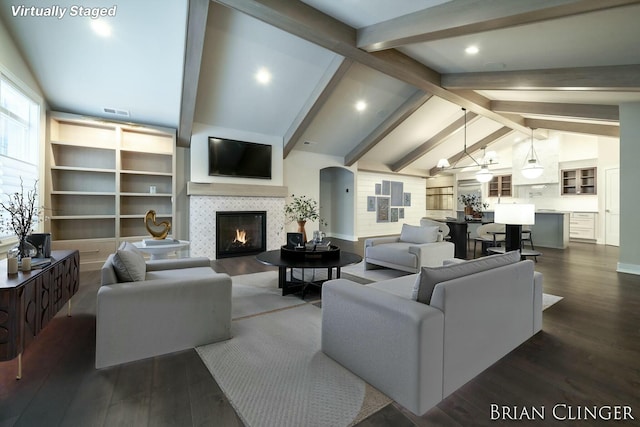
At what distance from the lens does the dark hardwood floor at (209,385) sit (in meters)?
1.46

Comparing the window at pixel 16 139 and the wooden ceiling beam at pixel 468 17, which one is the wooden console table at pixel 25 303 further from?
the wooden ceiling beam at pixel 468 17

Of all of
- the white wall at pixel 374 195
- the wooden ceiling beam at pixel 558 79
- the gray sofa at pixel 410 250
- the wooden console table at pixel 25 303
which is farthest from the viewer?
the white wall at pixel 374 195

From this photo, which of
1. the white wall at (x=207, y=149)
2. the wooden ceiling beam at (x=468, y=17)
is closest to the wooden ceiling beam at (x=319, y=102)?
the white wall at (x=207, y=149)

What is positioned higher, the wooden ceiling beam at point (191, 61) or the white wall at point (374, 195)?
the wooden ceiling beam at point (191, 61)

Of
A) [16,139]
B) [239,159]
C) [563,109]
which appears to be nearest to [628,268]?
[563,109]

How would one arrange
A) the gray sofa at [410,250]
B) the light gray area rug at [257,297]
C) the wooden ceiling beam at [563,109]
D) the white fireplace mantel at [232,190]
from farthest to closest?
the white fireplace mantel at [232,190]
the wooden ceiling beam at [563,109]
the gray sofa at [410,250]
the light gray area rug at [257,297]

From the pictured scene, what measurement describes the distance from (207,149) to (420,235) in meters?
4.33

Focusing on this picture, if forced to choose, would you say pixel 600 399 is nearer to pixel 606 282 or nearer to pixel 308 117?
pixel 606 282

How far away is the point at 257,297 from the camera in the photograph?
11.0 ft

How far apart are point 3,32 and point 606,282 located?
27.1 feet

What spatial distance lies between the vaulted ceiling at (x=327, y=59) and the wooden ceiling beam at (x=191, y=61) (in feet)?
0.05

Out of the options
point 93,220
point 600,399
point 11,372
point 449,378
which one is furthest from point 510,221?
point 93,220

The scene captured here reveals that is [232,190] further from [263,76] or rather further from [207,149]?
[263,76]

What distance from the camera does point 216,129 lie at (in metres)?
5.69
